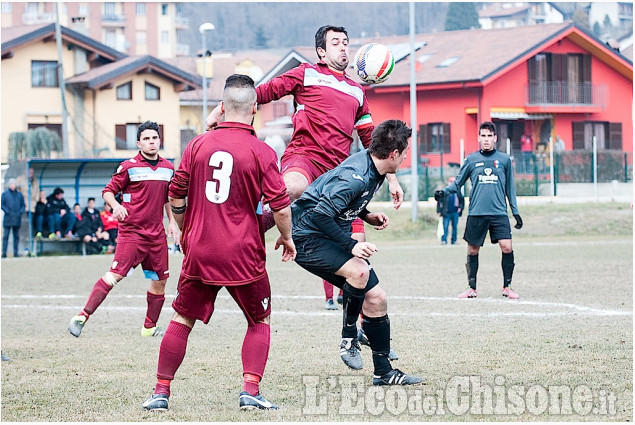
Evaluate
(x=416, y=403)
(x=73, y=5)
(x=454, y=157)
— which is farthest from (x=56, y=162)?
(x=73, y=5)

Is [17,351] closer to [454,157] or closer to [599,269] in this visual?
[599,269]

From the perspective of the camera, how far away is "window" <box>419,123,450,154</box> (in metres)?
49.2

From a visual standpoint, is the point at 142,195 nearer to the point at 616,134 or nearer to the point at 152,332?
the point at 152,332

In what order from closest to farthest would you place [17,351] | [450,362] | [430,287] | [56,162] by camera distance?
[450,362]
[17,351]
[430,287]
[56,162]

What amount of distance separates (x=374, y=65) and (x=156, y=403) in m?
3.88

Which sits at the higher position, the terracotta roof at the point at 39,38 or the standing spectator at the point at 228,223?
the terracotta roof at the point at 39,38

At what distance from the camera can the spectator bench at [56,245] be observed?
26.5 metres

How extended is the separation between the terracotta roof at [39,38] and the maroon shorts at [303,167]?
44.0 meters

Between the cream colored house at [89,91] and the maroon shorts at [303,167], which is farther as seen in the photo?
the cream colored house at [89,91]

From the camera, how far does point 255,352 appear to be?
651cm

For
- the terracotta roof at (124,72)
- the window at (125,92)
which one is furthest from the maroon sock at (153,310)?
the window at (125,92)

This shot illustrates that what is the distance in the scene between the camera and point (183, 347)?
21.3ft

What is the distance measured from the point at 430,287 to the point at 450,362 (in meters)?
6.78

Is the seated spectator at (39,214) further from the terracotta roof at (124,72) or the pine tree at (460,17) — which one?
the pine tree at (460,17)
